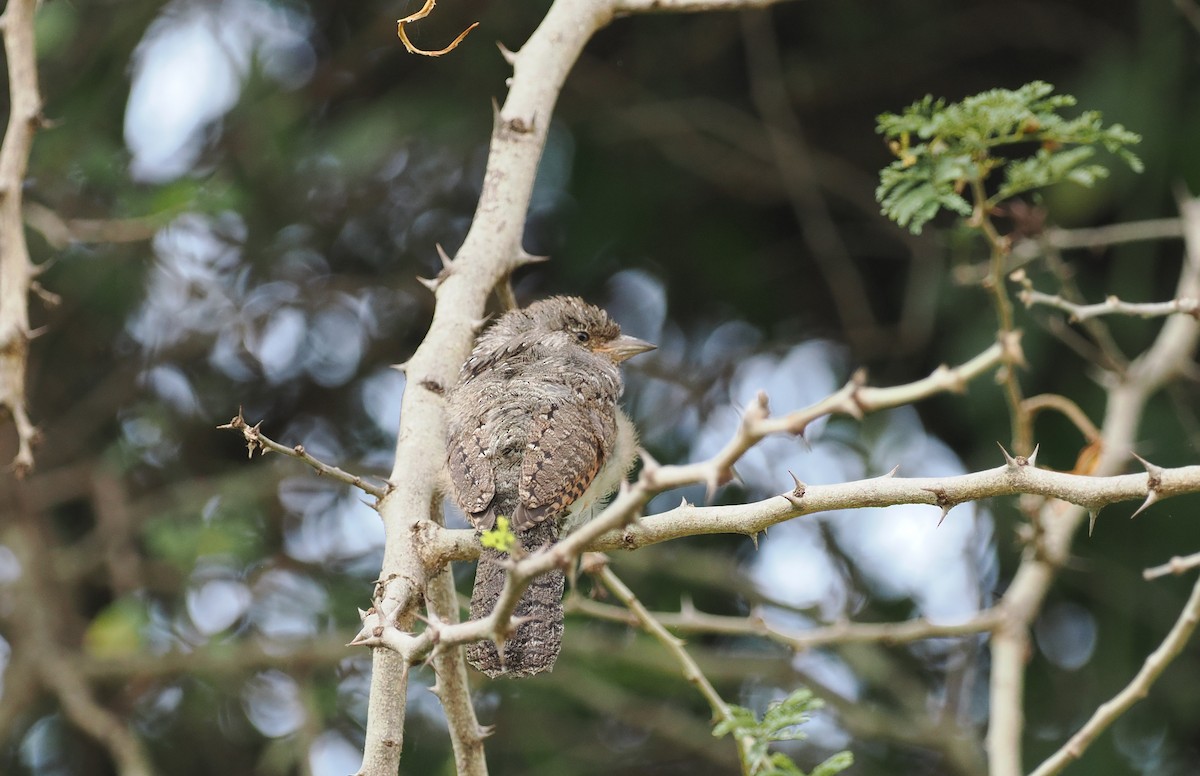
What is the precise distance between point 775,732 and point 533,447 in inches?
46.1

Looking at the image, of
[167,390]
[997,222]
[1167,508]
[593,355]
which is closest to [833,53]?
[997,222]

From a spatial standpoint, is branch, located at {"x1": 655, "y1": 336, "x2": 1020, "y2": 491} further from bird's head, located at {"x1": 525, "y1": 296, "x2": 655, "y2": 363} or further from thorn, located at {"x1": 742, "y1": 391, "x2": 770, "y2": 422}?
bird's head, located at {"x1": 525, "y1": 296, "x2": 655, "y2": 363}

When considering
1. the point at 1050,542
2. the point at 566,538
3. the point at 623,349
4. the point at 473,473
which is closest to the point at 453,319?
the point at 473,473

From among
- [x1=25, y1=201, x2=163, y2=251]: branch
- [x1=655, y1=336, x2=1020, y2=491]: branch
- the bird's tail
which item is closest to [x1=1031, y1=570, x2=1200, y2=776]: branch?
the bird's tail

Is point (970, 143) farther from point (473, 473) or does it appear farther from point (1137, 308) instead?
point (473, 473)

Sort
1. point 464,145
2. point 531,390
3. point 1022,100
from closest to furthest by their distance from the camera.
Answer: point 1022,100 < point 531,390 < point 464,145

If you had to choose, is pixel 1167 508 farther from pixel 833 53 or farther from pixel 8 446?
pixel 8 446

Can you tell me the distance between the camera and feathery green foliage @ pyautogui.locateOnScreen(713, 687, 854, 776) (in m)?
2.20

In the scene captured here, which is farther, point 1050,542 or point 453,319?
point 1050,542

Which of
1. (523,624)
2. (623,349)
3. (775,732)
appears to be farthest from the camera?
(623,349)

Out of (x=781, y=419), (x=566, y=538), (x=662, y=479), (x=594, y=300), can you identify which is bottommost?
(x=594, y=300)

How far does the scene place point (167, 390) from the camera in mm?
6648

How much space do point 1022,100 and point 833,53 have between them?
3.88 m

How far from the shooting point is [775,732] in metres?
2.30
